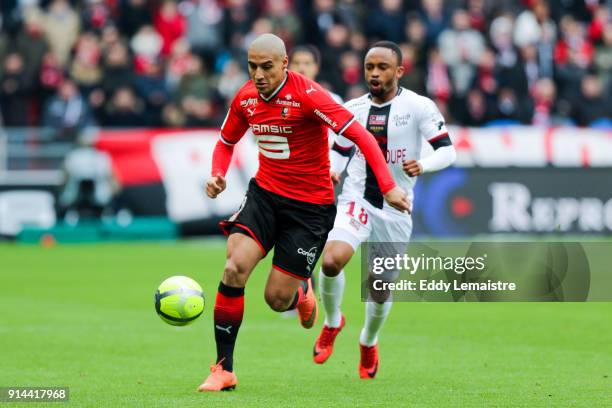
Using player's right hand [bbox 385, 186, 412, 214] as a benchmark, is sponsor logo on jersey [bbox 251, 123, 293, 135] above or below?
above

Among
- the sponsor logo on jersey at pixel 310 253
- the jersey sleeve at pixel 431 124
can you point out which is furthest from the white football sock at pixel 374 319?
the jersey sleeve at pixel 431 124

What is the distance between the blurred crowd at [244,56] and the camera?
2302 centimetres

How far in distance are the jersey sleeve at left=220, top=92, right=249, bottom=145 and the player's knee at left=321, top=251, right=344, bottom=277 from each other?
3.87 ft

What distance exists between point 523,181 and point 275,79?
14.1m

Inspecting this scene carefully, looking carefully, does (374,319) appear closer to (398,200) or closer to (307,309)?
(307,309)

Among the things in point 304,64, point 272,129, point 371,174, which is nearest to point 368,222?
point 371,174

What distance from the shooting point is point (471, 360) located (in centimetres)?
1005

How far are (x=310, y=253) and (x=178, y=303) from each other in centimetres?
104

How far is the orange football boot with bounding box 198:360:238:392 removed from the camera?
8.30 m

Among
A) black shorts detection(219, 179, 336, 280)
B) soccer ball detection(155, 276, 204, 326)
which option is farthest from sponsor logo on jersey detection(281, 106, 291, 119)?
soccer ball detection(155, 276, 204, 326)

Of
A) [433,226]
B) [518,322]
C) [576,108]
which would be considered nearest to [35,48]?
[433,226]

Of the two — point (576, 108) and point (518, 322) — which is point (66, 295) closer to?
point (518, 322)

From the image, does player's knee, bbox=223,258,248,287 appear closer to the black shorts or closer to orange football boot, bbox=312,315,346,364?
A: the black shorts

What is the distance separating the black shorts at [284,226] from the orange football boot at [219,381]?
0.91 m
